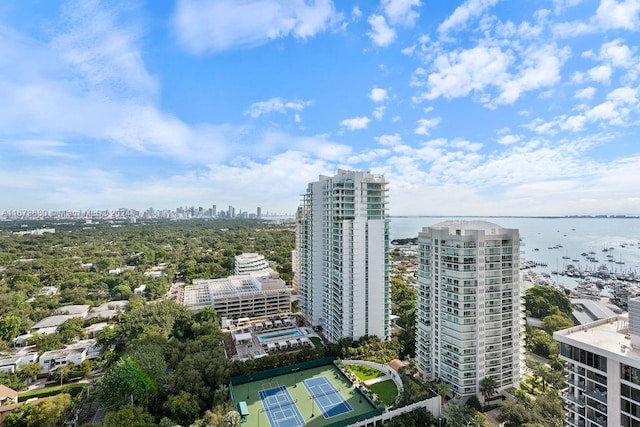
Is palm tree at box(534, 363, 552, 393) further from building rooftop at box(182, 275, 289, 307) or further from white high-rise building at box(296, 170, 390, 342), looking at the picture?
building rooftop at box(182, 275, 289, 307)

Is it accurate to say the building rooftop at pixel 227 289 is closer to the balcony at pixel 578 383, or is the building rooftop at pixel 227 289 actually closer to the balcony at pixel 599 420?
the balcony at pixel 578 383

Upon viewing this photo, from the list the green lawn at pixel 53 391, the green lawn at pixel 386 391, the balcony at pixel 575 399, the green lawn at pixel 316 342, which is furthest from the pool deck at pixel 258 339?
the balcony at pixel 575 399

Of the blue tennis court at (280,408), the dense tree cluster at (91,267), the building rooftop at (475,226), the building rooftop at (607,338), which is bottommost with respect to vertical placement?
the blue tennis court at (280,408)

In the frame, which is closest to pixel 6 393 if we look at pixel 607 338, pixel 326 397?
pixel 326 397

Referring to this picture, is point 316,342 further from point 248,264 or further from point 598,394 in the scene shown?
point 248,264

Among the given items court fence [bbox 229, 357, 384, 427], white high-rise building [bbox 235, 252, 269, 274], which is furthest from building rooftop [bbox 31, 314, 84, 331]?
court fence [bbox 229, 357, 384, 427]

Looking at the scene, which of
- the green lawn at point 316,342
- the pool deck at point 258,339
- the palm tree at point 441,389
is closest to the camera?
the palm tree at point 441,389

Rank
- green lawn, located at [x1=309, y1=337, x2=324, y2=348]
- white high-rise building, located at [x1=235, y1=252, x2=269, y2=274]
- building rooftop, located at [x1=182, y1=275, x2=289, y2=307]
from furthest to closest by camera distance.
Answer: white high-rise building, located at [x1=235, y1=252, x2=269, y2=274] < building rooftop, located at [x1=182, y1=275, x2=289, y2=307] < green lawn, located at [x1=309, y1=337, x2=324, y2=348]
